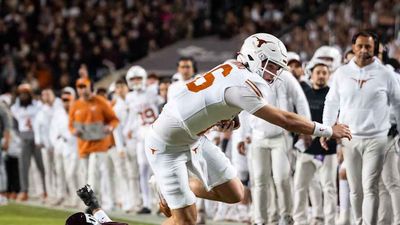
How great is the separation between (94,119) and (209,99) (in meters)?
6.63

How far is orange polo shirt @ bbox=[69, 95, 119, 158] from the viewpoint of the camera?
15.3m

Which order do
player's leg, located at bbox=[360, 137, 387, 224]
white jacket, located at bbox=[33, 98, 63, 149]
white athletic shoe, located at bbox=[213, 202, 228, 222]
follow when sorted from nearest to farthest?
player's leg, located at bbox=[360, 137, 387, 224]
white athletic shoe, located at bbox=[213, 202, 228, 222]
white jacket, located at bbox=[33, 98, 63, 149]

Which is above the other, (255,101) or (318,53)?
(318,53)

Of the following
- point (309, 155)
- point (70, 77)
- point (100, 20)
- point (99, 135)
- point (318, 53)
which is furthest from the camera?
point (100, 20)

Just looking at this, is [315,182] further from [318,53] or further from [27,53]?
[27,53]

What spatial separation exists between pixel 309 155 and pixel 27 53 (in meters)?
14.6

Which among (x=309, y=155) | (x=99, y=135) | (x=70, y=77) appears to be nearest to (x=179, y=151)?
(x=309, y=155)

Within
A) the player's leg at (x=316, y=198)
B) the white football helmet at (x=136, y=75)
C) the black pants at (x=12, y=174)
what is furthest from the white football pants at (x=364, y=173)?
the black pants at (x=12, y=174)

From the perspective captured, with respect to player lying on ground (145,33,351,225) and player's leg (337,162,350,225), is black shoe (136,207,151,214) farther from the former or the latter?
player lying on ground (145,33,351,225)

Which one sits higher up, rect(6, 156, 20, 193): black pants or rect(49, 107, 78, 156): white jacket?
rect(49, 107, 78, 156): white jacket

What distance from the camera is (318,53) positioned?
41.9 feet

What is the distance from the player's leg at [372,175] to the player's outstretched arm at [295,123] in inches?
63.7

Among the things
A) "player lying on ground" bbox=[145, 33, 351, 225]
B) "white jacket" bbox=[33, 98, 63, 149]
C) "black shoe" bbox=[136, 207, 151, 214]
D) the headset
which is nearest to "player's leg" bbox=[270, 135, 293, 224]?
the headset

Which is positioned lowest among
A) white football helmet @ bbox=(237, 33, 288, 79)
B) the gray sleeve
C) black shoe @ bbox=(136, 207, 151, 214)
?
black shoe @ bbox=(136, 207, 151, 214)
